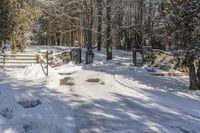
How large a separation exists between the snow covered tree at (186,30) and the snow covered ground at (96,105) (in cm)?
144

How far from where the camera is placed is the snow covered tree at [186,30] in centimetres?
1772

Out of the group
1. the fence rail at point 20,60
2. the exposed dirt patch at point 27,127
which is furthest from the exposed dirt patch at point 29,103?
the fence rail at point 20,60

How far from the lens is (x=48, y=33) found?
6272 cm

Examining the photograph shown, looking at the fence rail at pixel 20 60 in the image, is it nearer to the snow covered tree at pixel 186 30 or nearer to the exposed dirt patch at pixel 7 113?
the snow covered tree at pixel 186 30

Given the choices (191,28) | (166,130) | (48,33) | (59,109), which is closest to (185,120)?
(166,130)

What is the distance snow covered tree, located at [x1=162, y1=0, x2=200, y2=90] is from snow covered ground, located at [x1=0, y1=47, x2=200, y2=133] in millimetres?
1439

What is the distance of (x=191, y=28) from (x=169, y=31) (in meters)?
1.49

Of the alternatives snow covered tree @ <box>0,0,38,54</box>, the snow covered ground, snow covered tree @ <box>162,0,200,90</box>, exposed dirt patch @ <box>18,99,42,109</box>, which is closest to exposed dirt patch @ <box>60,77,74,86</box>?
the snow covered ground

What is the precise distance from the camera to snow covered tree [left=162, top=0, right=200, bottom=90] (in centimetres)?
1772

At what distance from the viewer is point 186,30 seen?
1820 centimetres

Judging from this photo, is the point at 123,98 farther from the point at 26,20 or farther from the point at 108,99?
the point at 26,20

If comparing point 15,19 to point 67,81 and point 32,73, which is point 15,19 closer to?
point 32,73

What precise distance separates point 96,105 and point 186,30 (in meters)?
6.34

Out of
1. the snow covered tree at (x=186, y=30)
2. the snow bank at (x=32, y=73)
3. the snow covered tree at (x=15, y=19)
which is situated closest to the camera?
the snow covered tree at (x=186, y=30)
